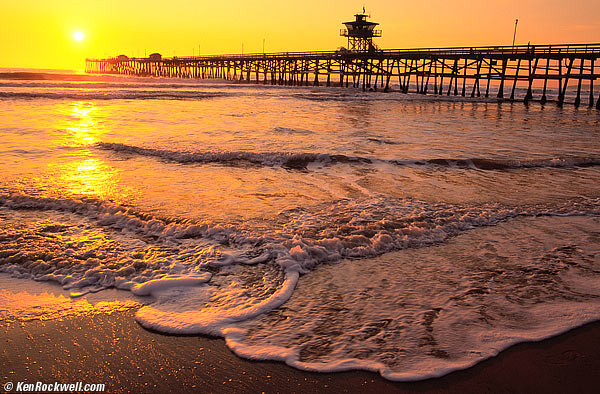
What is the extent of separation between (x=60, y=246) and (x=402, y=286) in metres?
3.27

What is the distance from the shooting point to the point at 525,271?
367cm

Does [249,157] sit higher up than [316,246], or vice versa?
[249,157]

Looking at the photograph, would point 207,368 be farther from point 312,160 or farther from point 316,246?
point 312,160

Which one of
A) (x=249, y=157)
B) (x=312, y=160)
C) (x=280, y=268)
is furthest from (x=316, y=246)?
(x=249, y=157)

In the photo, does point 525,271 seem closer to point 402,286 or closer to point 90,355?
point 402,286

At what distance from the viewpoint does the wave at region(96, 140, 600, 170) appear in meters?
8.45

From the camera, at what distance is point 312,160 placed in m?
8.76

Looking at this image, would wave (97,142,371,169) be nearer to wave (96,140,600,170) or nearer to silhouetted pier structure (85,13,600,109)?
wave (96,140,600,170)

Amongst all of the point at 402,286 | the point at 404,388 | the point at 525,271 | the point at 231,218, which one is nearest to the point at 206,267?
the point at 231,218

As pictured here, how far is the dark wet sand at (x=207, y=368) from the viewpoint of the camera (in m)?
2.20

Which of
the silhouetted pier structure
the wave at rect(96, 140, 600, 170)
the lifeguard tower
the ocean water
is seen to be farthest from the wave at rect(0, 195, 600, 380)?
the lifeguard tower

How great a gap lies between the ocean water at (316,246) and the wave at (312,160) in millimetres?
56

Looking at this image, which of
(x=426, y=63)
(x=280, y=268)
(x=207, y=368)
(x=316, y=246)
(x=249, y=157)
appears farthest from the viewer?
(x=426, y=63)

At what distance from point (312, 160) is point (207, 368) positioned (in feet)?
22.0
